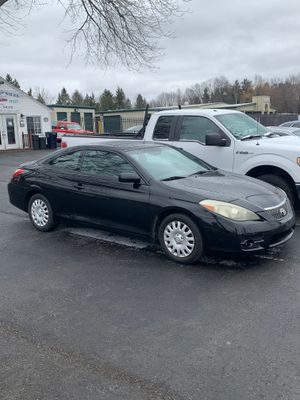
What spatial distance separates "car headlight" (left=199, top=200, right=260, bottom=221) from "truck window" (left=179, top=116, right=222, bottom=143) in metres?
2.95

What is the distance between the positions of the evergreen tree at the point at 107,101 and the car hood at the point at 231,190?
3356 inches

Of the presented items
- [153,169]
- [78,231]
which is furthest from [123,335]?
[78,231]

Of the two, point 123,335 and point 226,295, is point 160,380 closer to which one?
point 123,335

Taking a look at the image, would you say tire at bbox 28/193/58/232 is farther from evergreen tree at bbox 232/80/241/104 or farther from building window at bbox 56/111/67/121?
evergreen tree at bbox 232/80/241/104

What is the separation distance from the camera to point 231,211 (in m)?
4.79

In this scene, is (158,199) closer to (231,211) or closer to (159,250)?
(159,250)

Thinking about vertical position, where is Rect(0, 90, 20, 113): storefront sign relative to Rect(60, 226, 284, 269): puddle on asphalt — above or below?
above

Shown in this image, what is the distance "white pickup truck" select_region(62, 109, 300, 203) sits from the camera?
6.96 metres

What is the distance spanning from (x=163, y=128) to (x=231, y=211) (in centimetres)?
379

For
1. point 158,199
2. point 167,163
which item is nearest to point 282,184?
point 167,163

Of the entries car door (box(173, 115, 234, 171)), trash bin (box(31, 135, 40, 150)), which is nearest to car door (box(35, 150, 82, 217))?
car door (box(173, 115, 234, 171))

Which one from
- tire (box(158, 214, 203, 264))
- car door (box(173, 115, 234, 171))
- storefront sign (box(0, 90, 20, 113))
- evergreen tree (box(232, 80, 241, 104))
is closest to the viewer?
tire (box(158, 214, 203, 264))

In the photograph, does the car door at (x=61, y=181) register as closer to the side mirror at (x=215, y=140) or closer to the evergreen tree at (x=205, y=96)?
the side mirror at (x=215, y=140)

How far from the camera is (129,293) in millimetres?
4340
